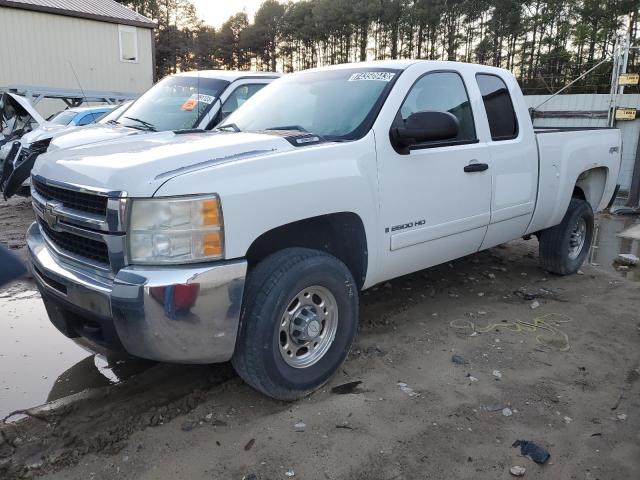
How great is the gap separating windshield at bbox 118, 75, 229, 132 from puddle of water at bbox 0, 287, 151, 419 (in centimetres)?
292

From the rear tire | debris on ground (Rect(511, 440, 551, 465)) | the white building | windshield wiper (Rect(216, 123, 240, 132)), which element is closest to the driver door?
windshield wiper (Rect(216, 123, 240, 132))

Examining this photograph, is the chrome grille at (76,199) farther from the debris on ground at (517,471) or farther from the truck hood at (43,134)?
the truck hood at (43,134)

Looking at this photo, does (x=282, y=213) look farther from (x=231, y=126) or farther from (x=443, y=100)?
(x=443, y=100)

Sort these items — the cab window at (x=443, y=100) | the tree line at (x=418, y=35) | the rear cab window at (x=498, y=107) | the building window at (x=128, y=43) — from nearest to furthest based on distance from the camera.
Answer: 1. the cab window at (x=443, y=100)
2. the rear cab window at (x=498, y=107)
3. the tree line at (x=418, y=35)
4. the building window at (x=128, y=43)

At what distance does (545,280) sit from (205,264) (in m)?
4.24

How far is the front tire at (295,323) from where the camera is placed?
2922 mm

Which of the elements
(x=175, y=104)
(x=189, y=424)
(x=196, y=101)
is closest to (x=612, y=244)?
(x=196, y=101)

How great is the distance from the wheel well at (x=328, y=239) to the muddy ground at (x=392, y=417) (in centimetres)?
73

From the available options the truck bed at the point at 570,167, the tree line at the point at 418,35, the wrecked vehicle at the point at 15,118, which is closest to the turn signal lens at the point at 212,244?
the truck bed at the point at 570,167

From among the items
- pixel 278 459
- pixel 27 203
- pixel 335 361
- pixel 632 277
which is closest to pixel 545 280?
pixel 632 277

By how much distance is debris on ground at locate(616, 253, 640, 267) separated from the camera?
645 centimetres

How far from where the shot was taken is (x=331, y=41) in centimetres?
3341

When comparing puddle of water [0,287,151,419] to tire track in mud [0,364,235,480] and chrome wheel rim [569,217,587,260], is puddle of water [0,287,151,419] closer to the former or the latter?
tire track in mud [0,364,235,480]

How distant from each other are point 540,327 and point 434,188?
1.55m
